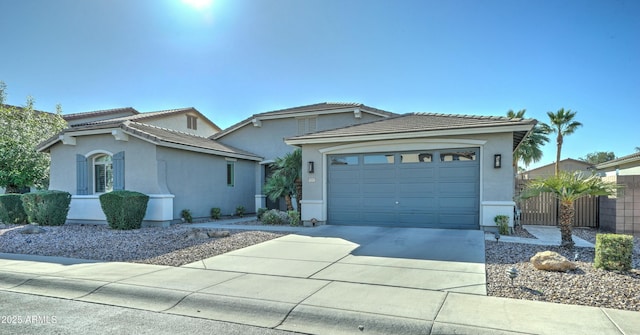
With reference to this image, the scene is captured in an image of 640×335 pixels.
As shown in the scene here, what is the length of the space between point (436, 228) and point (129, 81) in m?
14.5

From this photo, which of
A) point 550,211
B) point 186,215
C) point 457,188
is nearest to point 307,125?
point 186,215

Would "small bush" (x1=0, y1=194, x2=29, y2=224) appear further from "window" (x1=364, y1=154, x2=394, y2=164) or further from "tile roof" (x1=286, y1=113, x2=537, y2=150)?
"window" (x1=364, y1=154, x2=394, y2=164)

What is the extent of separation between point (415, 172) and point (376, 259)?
5.28 metres

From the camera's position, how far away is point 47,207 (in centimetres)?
1324

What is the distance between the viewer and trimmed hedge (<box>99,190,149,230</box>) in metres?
12.1

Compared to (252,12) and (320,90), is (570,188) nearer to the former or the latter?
(252,12)

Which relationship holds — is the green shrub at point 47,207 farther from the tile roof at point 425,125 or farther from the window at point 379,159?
the window at point 379,159

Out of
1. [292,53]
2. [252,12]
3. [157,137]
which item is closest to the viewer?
[252,12]

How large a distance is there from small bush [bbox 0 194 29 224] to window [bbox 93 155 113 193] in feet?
9.42

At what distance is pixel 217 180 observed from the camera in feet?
54.0

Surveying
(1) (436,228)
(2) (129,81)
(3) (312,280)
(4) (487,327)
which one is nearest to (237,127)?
(2) (129,81)

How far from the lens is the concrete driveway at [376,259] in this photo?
6004 mm

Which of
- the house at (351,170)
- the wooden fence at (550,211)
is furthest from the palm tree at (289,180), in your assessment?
the wooden fence at (550,211)

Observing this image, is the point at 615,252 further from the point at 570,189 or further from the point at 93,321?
the point at 93,321
